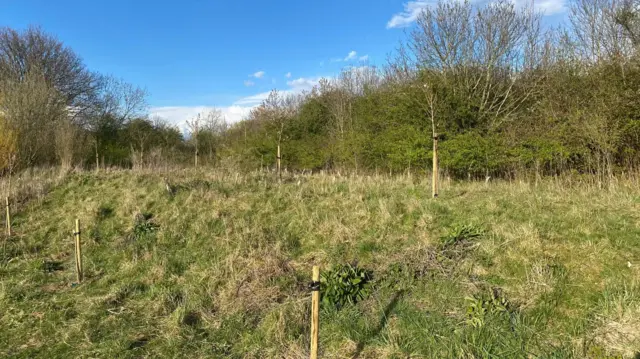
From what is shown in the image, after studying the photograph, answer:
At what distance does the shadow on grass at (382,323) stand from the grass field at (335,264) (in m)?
0.01

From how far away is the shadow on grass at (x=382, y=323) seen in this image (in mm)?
3327

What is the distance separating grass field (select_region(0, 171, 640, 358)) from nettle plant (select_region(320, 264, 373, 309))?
123 millimetres

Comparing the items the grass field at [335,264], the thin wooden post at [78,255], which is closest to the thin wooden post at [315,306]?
the grass field at [335,264]

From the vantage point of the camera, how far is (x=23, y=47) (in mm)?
23625

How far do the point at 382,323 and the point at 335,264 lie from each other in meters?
1.38

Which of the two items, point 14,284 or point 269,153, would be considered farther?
point 269,153

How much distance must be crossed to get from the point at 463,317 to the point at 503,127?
11.0 m

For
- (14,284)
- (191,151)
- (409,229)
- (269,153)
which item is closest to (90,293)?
(14,284)

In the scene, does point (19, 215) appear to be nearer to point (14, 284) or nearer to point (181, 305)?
point (14, 284)

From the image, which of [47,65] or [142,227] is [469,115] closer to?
[142,227]

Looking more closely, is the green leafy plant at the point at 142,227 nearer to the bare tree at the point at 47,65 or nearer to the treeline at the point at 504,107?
the treeline at the point at 504,107

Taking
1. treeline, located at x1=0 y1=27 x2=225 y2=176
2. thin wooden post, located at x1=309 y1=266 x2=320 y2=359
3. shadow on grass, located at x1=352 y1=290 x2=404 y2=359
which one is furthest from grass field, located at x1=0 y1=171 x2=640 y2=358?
treeline, located at x1=0 y1=27 x2=225 y2=176

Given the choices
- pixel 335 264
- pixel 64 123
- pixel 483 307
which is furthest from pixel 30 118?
pixel 483 307

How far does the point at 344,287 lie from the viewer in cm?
415
